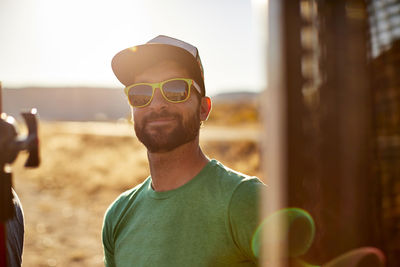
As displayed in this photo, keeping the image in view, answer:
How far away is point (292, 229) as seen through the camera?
2.93 ft

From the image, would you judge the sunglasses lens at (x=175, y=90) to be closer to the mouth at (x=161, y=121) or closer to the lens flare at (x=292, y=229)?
the mouth at (x=161, y=121)

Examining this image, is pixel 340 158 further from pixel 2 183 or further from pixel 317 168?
pixel 2 183

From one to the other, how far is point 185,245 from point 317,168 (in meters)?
1.35

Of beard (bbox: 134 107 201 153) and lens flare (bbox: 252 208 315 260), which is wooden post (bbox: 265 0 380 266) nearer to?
lens flare (bbox: 252 208 315 260)

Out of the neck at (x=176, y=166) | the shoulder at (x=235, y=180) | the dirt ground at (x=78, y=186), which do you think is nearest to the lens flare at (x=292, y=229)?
the dirt ground at (x=78, y=186)

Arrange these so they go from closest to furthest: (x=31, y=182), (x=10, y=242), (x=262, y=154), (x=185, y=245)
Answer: (x=262, y=154) < (x=10, y=242) < (x=185, y=245) < (x=31, y=182)

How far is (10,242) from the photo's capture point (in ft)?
6.66

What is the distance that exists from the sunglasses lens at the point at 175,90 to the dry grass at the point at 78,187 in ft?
14.8

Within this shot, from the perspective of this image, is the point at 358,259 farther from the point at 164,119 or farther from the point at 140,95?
the point at 140,95

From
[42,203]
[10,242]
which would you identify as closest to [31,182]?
[42,203]

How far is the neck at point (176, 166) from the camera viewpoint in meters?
2.39

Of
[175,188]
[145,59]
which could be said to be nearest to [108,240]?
[175,188]

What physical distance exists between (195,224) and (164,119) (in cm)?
57

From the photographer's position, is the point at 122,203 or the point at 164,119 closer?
the point at 164,119
